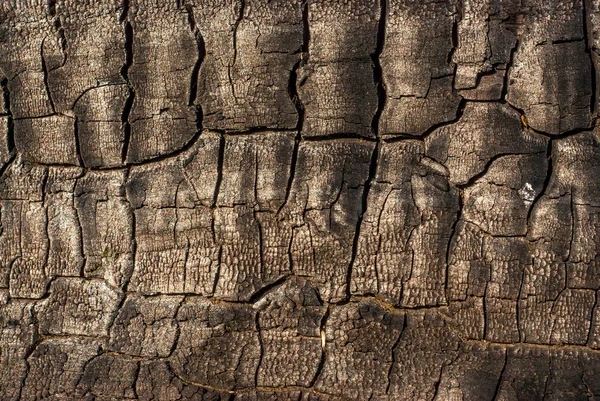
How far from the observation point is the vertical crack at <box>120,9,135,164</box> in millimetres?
2396

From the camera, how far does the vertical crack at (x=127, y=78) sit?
240 cm

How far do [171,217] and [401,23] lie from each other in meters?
1.19

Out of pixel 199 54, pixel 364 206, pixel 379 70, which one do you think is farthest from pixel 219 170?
pixel 379 70

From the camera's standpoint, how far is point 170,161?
2.44 m

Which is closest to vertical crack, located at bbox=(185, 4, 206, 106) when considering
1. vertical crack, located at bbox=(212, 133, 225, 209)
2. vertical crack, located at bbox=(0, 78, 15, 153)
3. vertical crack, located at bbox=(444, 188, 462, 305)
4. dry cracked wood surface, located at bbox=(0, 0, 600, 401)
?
dry cracked wood surface, located at bbox=(0, 0, 600, 401)

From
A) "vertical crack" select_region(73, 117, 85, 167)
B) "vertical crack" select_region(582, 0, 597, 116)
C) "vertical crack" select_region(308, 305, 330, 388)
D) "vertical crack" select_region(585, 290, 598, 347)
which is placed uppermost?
"vertical crack" select_region(582, 0, 597, 116)

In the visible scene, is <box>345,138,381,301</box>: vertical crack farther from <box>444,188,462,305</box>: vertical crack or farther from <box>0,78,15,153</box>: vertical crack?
<box>0,78,15,153</box>: vertical crack

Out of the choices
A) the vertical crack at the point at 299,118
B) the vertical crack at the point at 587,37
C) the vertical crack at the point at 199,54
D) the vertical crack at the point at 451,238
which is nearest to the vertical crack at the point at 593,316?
the vertical crack at the point at 451,238

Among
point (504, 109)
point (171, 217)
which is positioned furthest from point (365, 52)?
point (171, 217)

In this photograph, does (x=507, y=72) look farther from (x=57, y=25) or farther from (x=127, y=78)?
(x=57, y=25)

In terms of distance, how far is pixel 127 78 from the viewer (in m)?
2.43

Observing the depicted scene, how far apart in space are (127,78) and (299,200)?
858 millimetres

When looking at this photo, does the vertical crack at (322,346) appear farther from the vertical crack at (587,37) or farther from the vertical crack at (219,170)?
the vertical crack at (587,37)

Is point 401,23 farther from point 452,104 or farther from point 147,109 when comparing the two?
point 147,109
